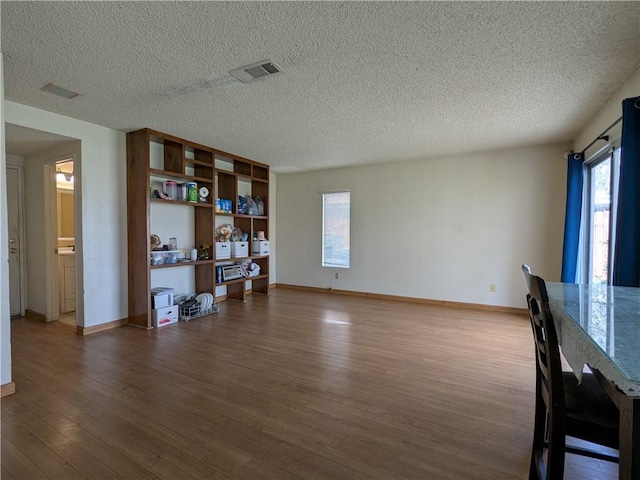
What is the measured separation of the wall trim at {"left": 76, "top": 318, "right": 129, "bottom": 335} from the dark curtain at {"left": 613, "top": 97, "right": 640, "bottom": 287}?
16.3ft

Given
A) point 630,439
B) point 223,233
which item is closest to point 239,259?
point 223,233

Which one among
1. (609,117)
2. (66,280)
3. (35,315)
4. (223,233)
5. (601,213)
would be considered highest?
(609,117)

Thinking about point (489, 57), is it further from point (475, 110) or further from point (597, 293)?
point (597, 293)

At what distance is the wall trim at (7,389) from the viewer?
7.29ft

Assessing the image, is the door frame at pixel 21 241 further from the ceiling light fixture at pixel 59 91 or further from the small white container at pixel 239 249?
the small white container at pixel 239 249

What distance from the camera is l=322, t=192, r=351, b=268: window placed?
5961mm

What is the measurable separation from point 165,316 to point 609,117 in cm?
516

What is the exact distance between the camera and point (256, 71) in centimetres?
236

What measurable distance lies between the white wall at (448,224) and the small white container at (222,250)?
A: 5.90 feet

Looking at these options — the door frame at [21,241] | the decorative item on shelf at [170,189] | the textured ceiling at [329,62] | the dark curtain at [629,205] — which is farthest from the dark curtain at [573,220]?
the door frame at [21,241]

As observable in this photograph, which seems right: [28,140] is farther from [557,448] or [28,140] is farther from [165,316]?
[557,448]

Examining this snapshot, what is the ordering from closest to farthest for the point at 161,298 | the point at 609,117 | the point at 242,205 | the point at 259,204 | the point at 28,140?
the point at 609,117, the point at 28,140, the point at 161,298, the point at 242,205, the point at 259,204

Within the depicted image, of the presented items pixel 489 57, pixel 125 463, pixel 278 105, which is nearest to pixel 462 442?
pixel 125 463

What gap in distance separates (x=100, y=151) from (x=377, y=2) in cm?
356
